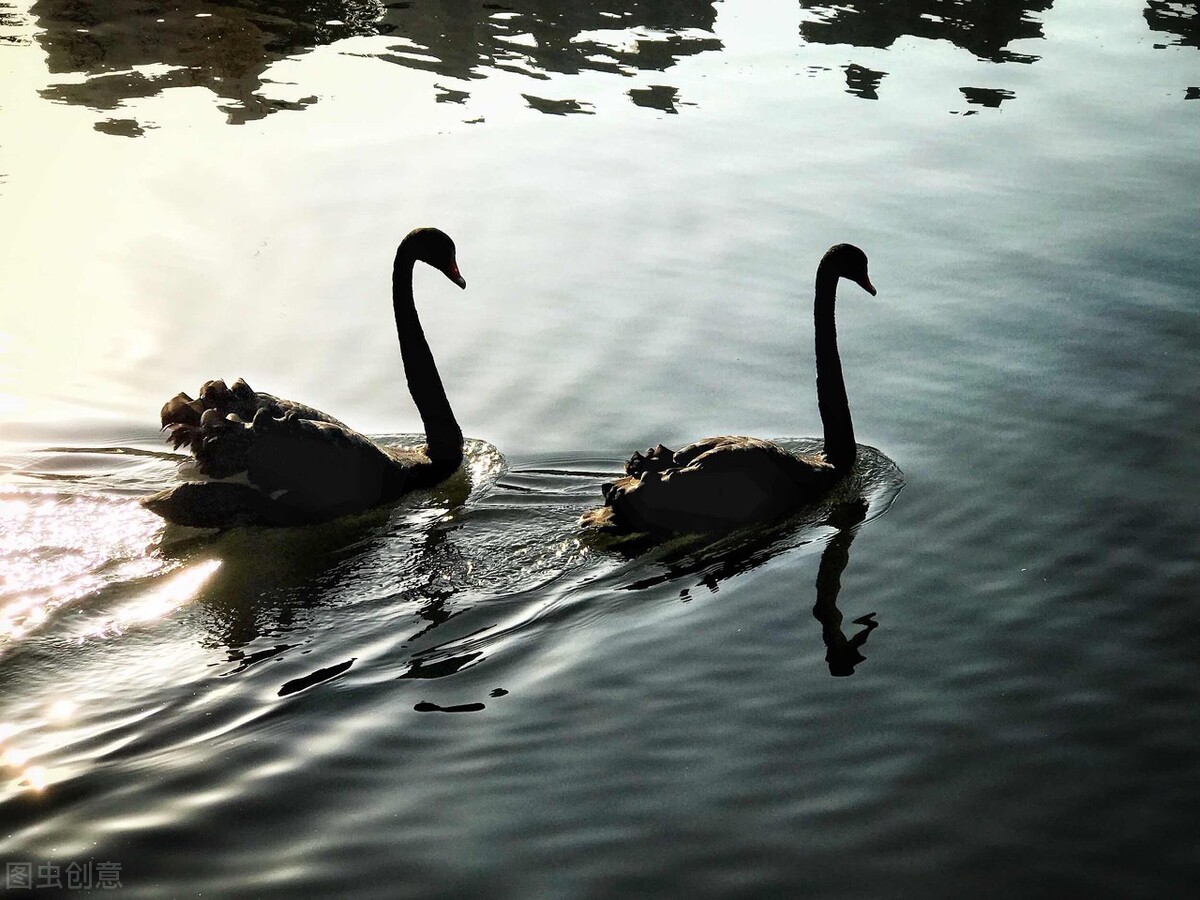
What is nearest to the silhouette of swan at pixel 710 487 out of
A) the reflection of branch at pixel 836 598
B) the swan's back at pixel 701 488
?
the swan's back at pixel 701 488

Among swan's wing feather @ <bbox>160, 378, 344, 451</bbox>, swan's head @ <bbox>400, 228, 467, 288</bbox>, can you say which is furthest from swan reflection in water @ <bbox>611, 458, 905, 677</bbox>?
swan's head @ <bbox>400, 228, 467, 288</bbox>

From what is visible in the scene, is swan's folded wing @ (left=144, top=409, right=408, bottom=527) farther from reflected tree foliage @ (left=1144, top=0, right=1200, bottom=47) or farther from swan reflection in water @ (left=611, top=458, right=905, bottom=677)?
reflected tree foliage @ (left=1144, top=0, right=1200, bottom=47)

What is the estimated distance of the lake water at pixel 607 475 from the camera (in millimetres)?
4375

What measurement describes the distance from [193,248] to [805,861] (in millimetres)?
7551

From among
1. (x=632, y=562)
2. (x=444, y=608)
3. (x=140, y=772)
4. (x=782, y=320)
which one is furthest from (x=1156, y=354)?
(x=140, y=772)

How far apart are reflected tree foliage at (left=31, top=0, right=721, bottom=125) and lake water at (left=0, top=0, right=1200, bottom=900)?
0.11 meters

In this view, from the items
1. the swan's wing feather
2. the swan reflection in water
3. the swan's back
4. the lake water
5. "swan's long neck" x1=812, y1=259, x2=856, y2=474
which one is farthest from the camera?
"swan's long neck" x1=812, y1=259, x2=856, y2=474

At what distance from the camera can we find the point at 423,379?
769cm

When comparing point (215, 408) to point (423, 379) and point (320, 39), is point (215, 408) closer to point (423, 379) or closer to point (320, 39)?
point (423, 379)

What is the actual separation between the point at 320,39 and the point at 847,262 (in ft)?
31.5

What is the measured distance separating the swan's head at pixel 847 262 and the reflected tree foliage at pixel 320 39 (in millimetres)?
6105

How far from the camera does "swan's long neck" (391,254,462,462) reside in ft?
24.4

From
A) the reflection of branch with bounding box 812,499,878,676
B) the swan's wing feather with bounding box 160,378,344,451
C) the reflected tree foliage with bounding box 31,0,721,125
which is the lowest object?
the reflection of branch with bounding box 812,499,878,676

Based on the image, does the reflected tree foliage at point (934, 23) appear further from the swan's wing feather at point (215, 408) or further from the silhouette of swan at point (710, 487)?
the swan's wing feather at point (215, 408)
